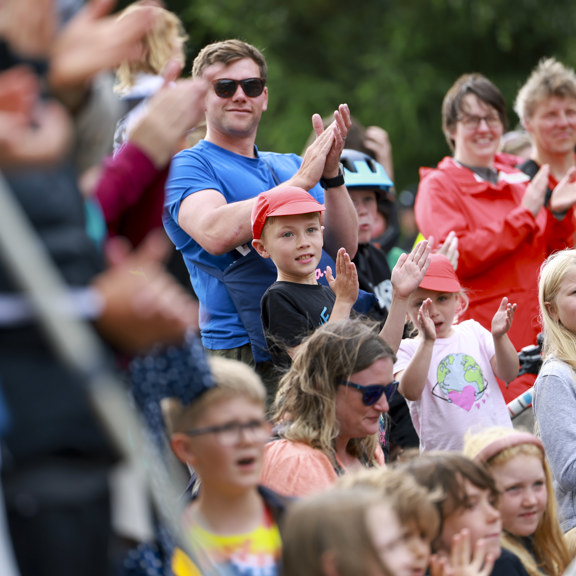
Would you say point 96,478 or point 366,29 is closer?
point 96,478

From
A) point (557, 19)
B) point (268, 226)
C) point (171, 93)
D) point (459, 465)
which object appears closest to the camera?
point (171, 93)

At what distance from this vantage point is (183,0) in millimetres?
14180

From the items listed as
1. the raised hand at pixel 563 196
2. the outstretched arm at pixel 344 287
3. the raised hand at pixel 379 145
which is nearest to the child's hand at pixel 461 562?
the outstretched arm at pixel 344 287

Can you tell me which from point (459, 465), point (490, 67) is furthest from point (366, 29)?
point (459, 465)

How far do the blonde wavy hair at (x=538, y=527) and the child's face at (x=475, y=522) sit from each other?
0.96 feet

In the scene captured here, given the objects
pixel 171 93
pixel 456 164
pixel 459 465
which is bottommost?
pixel 459 465

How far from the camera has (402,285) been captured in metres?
4.12

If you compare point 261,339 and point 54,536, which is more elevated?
point 54,536

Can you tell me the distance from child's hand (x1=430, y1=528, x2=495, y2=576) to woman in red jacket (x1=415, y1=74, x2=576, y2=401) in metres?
1.96

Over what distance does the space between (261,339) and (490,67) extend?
31.3ft

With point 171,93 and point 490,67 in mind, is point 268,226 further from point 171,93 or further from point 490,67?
point 490,67

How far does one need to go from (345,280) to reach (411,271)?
1.05 ft

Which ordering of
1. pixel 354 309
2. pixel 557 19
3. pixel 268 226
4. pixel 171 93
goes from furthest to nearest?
pixel 557 19, pixel 354 309, pixel 268 226, pixel 171 93

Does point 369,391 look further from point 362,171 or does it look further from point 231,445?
point 362,171
